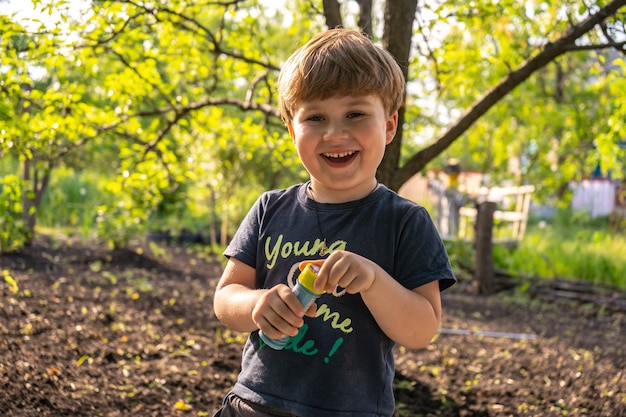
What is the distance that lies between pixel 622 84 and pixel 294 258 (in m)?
3.42

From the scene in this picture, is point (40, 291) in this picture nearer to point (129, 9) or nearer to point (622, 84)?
point (129, 9)

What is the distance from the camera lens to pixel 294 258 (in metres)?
1.70

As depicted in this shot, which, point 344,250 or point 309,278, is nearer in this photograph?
point 309,278

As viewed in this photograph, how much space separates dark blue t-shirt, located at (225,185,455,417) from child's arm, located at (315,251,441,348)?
1.1 inches

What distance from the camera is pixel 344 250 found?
5.32 ft

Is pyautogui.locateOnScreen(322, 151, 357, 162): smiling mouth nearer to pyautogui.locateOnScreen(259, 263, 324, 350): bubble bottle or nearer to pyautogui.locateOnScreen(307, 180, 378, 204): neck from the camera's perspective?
pyautogui.locateOnScreen(307, 180, 378, 204): neck

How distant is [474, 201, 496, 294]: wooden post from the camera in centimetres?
755

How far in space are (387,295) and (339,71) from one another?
0.53 meters

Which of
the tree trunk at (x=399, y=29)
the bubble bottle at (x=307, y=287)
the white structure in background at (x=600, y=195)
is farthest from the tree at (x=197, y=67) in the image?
the white structure in background at (x=600, y=195)

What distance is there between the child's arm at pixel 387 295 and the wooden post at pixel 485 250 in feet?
20.1

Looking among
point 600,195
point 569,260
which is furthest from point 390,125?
point 600,195

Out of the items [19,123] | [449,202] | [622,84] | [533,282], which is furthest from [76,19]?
[449,202]

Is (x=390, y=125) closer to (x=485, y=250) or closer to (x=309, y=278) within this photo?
(x=309, y=278)

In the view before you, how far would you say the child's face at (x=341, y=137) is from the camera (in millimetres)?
1630
